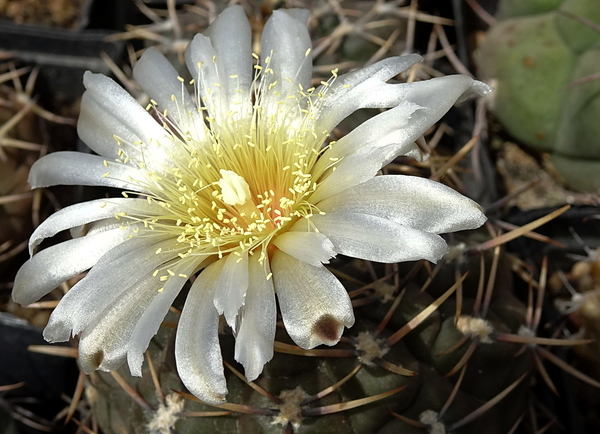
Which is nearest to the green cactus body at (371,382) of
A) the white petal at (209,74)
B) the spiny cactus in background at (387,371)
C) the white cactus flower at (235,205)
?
the spiny cactus in background at (387,371)

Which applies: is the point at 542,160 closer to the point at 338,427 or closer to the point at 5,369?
the point at 338,427

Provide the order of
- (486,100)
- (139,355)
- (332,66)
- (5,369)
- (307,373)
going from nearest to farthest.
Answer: (139,355)
(307,373)
(332,66)
(5,369)
(486,100)

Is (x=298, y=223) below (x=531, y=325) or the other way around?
the other way around

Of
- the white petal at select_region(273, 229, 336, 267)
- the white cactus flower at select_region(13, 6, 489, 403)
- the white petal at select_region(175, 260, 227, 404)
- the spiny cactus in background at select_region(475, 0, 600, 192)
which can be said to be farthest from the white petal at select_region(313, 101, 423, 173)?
the spiny cactus in background at select_region(475, 0, 600, 192)

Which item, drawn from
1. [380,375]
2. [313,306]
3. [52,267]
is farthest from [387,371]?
[52,267]

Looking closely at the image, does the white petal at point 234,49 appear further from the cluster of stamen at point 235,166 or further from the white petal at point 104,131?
the white petal at point 104,131

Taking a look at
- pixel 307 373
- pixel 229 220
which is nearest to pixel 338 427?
pixel 307 373
